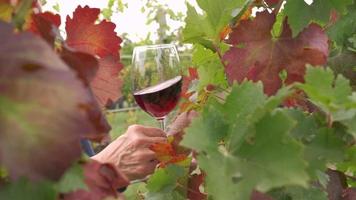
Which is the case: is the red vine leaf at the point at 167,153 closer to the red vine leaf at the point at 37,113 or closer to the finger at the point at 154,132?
the finger at the point at 154,132

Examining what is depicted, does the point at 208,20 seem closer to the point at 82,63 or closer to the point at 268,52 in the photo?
the point at 268,52

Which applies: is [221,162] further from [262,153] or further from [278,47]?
[278,47]

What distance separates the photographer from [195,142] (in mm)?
504

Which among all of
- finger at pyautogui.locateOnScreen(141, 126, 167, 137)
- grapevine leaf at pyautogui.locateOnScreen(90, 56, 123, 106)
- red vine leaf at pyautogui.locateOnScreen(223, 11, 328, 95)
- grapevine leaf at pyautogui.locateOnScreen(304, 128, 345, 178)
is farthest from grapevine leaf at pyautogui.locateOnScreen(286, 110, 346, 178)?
finger at pyautogui.locateOnScreen(141, 126, 167, 137)

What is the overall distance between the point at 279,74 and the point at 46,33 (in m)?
0.37

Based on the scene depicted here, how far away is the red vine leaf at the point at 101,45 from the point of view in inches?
25.9

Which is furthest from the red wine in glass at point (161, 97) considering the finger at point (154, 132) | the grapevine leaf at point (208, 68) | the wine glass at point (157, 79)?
the grapevine leaf at point (208, 68)

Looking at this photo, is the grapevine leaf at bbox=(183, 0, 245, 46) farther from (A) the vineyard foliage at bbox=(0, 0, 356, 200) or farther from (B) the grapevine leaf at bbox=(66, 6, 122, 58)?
(B) the grapevine leaf at bbox=(66, 6, 122, 58)

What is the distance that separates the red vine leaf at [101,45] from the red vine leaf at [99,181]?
218 millimetres

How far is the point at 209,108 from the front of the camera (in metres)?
0.56

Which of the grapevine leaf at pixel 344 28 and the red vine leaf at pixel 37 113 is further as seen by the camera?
the grapevine leaf at pixel 344 28

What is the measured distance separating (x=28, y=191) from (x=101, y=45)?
33 cm

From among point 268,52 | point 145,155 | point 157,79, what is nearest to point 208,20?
point 268,52

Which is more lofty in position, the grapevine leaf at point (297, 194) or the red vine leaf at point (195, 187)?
the grapevine leaf at point (297, 194)
